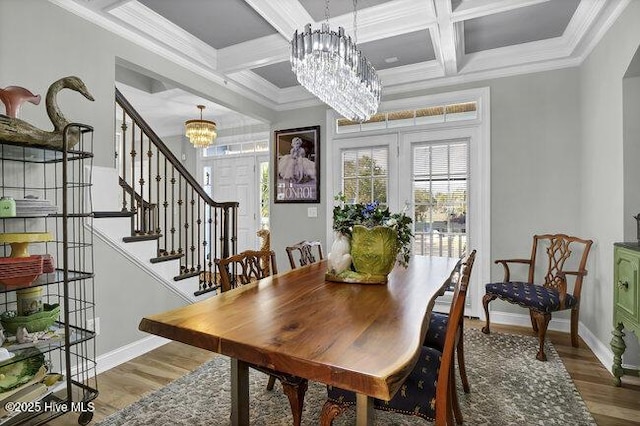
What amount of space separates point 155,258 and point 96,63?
4.98 ft

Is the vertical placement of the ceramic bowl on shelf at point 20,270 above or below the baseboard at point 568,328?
above

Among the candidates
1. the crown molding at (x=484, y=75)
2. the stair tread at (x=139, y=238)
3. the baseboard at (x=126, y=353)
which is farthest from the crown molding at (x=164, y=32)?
the baseboard at (x=126, y=353)

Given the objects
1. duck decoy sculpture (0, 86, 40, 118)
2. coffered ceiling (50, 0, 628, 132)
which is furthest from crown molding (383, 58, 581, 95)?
duck decoy sculpture (0, 86, 40, 118)

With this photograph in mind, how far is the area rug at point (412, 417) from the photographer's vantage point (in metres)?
1.87

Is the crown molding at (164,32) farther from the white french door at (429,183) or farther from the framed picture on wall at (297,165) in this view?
the white french door at (429,183)

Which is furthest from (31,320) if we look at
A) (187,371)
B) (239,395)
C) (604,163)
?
(604,163)

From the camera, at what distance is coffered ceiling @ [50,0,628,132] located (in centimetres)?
248

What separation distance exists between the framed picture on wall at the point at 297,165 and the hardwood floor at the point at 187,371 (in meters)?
2.21

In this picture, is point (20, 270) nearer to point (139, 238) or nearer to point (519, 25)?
point (139, 238)

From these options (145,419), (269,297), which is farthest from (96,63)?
(145,419)

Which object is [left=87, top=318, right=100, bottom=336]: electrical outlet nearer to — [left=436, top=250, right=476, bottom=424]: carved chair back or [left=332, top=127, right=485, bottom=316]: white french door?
[left=436, top=250, right=476, bottom=424]: carved chair back

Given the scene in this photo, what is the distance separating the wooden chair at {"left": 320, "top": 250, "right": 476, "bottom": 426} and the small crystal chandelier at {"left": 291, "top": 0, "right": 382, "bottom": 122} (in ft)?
4.38

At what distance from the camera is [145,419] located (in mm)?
1884

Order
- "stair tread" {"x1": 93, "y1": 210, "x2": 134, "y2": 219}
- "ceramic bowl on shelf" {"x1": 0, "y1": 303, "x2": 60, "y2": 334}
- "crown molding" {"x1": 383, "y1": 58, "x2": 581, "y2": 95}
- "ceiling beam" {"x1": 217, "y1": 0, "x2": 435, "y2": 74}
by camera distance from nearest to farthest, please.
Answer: "ceramic bowl on shelf" {"x1": 0, "y1": 303, "x2": 60, "y2": 334} → "stair tread" {"x1": 93, "y1": 210, "x2": 134, "y2": 219} → "ceiling beam" {"x1": 217, "y1": 0, "x2": 435, "y2": 74} → "crown molding" {"x1": 383, "y1": 58, "x2": 581, "y2": 95}
